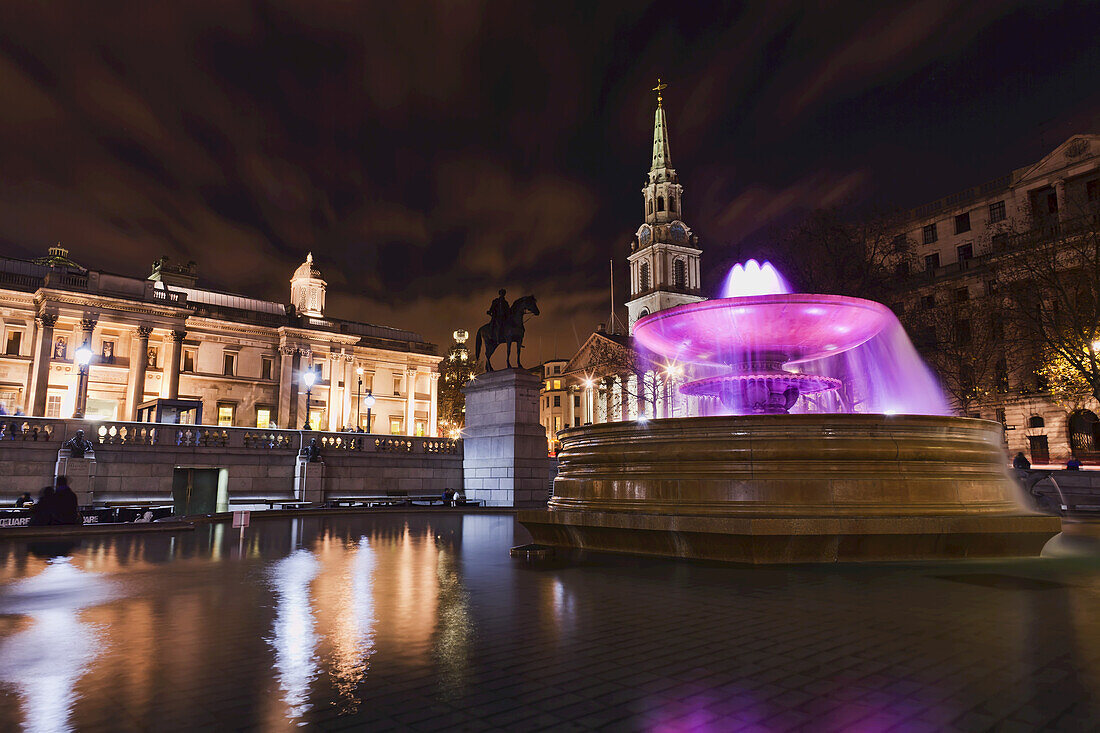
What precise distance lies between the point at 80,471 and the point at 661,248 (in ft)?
265

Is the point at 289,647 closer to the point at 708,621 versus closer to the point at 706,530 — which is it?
the point at 708,621

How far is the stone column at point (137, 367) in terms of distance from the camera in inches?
2042

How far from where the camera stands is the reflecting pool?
285 centimetres

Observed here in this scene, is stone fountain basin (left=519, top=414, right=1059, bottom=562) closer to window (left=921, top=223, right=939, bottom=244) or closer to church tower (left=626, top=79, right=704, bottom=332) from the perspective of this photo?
window (left=921, top=223, right=939, bottom=244)

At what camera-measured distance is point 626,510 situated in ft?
27.3

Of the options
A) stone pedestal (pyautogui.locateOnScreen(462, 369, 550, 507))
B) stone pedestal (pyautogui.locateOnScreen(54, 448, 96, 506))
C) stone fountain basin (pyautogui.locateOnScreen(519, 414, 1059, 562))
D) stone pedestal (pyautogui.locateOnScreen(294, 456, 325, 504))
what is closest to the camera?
stone fountain basin (pyautogui.locateOnScreen(519, 414, 1059, 562))

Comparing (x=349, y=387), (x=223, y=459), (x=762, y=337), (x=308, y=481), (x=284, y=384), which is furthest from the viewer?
(x=349, y=387)

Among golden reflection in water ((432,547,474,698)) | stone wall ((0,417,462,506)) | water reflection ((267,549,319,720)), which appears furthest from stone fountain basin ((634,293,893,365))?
stone wall ((0,417,462,506))

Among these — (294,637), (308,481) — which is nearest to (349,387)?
(308,481)

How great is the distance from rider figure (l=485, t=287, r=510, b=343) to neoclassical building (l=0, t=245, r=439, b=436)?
21.9 m

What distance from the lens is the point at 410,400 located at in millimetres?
69312

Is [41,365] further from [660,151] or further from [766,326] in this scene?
[660,151]

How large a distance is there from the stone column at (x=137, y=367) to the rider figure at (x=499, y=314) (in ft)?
138

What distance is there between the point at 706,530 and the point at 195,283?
235 ft
